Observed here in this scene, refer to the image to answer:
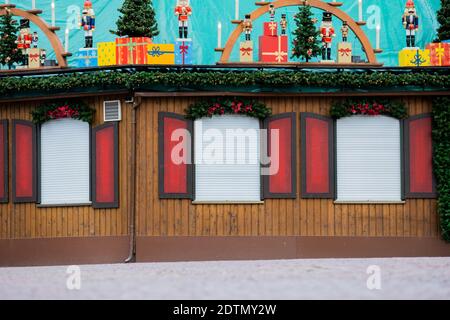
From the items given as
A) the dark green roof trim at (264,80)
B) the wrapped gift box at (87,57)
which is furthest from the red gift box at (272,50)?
the wrapped gift box at (87,57)

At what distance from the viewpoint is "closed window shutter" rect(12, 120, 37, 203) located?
1115 inches

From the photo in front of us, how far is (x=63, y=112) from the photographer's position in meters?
27.9

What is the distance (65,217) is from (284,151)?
15.2ft

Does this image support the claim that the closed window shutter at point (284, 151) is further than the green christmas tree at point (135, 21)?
No

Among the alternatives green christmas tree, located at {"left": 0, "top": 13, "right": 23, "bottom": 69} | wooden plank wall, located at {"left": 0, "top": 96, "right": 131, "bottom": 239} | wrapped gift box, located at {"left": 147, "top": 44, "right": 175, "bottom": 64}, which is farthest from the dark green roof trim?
green christmas tree, located at {"left": 0, "top": 13, "right": 23, "bottom": 69}

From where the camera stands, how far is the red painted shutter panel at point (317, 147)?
27297 mm

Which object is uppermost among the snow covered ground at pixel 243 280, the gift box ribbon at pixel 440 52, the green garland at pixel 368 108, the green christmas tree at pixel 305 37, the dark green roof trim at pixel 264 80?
the green christmas tree at pixel 305 37

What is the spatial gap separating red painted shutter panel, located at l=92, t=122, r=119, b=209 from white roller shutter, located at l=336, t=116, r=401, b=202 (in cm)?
441

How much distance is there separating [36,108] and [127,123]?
2.18 meters

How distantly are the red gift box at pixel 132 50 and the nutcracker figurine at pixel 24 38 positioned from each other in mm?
2235

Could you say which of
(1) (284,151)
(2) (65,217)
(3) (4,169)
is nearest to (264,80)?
(1) (284,151)

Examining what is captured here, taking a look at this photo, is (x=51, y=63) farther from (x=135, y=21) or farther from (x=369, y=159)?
(x=369, y=159)

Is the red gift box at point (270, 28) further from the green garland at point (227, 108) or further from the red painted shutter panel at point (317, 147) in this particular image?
the red painted shutter panel at point (317, 147)

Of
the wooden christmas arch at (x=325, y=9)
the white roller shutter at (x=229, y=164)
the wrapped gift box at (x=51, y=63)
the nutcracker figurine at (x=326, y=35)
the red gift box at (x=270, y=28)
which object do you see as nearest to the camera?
the white roller shutter at (x=229, y=164)
